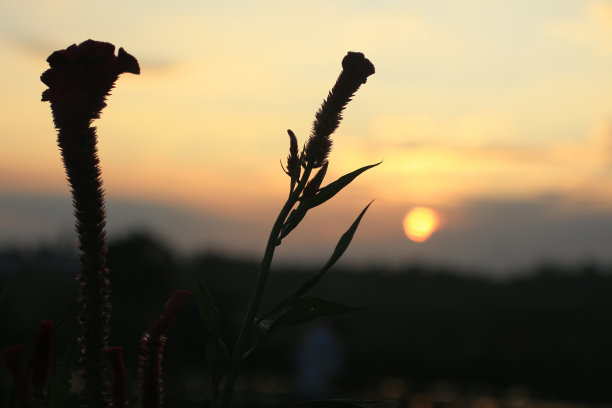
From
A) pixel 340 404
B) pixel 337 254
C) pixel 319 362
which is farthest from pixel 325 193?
pixel 319 362

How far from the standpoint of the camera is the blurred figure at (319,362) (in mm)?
27047

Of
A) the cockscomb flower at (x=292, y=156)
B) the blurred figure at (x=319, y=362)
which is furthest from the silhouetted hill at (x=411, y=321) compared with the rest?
the cockscomb flower at (x=292, y=156)

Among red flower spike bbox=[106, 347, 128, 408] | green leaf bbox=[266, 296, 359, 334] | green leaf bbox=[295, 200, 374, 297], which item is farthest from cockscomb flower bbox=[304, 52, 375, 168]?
red flower spike bbox=[106, 347, 128, 408]

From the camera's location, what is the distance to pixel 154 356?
1.06 metres

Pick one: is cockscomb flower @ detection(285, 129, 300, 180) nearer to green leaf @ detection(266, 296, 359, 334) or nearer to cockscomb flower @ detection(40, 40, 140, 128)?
green leaf @ detection(266, 296, 359, 334)

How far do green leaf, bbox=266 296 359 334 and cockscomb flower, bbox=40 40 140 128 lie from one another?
390 mm

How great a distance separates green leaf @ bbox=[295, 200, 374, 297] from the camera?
1.20m

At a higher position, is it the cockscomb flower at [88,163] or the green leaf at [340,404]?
the cockscomb flower at [88,163]

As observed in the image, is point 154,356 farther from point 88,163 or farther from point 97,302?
point 88,163

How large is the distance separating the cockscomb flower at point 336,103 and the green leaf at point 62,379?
0.47 m

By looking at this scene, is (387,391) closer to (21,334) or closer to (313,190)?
(21,334)

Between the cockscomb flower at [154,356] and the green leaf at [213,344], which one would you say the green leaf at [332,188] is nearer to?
the green leaf at [213,344]

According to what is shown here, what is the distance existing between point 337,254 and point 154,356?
0.33 metres

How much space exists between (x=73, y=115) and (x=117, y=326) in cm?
3601
